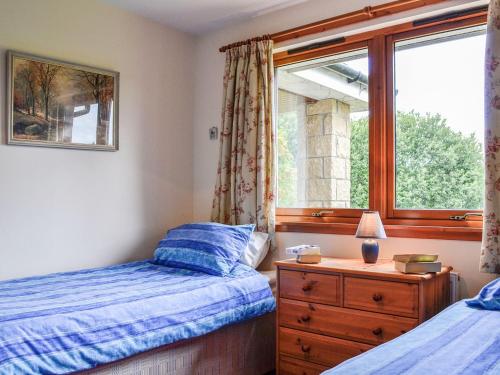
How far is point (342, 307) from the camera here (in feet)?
7.68

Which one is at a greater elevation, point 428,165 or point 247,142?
point 247,142

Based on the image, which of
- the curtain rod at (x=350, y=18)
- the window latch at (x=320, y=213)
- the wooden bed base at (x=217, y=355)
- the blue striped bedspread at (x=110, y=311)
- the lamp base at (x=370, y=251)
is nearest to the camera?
the blue striped bedspread at (x=110, y=311)

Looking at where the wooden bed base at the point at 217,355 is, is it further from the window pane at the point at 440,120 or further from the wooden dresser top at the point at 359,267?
the window pane at the point at 440,120

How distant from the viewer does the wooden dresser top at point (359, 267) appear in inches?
84.8

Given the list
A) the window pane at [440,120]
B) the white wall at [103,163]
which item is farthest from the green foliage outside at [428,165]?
the white wall at [103,163]

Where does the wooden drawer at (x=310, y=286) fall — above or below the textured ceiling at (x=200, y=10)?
below

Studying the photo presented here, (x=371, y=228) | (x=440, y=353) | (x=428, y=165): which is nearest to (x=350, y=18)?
(x=428, y=165)

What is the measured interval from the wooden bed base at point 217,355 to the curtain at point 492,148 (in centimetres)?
126

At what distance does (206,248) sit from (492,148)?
1.60 m

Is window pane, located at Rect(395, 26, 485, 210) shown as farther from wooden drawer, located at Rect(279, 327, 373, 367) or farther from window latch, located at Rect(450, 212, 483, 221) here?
wooden drawer, located at Rect(279, 327, 373, 367)

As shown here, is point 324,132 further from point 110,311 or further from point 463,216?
point 110,311

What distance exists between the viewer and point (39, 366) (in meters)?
1.70

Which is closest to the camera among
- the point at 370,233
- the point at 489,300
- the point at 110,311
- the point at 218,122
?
the point at 489,300

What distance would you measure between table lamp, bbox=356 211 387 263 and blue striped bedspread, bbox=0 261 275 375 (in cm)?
62
